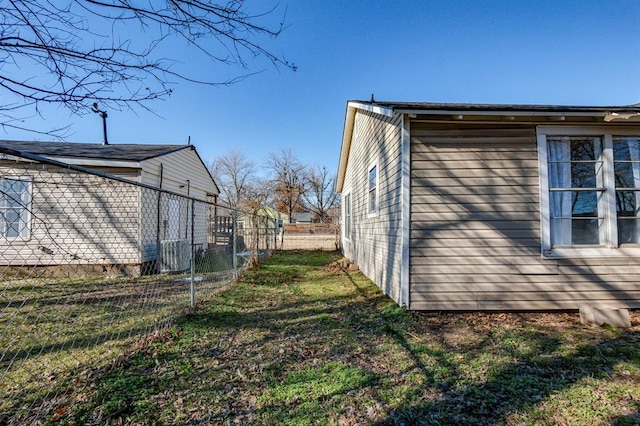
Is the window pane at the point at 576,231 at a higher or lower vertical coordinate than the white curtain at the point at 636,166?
lower

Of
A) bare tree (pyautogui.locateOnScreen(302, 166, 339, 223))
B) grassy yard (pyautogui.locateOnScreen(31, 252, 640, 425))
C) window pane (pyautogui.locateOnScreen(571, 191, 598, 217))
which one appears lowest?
grassy yard (pyautogui.locateOnScreen(31, 252, 640, 425))

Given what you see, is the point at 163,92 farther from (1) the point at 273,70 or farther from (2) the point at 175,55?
(1) the point at 273,70

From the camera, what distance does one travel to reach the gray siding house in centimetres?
465

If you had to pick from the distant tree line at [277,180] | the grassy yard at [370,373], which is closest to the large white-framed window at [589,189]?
the grassy yard at [370,373]

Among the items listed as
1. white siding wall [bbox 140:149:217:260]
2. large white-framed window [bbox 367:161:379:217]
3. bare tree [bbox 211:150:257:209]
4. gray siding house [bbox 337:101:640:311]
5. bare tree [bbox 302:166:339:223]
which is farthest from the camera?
bare tree [bbox 211:150:257:209]

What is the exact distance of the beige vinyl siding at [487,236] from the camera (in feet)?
15.3

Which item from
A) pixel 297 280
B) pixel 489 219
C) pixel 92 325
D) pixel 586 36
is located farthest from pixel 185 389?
pixel 586 36

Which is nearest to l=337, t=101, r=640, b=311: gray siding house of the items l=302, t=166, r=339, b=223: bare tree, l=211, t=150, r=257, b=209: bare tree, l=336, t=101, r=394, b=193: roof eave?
l=336, t=101, r=394, b=193: roof eave

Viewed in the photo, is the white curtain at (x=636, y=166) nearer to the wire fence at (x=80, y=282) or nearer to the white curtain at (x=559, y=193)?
the white curtain at (x=559, y=193)

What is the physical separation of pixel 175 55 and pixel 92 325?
3.87 meters

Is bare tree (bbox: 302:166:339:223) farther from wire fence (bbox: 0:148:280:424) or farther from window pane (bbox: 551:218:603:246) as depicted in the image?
window pane (bbox: 551:218:603:246)

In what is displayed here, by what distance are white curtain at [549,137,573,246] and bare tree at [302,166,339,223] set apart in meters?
41.6

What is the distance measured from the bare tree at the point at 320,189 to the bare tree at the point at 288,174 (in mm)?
1136

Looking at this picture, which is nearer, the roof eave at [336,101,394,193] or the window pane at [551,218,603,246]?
the window pane at [551,218,603,246]
